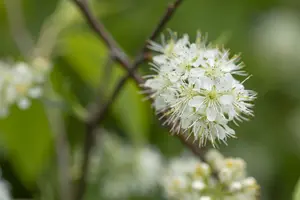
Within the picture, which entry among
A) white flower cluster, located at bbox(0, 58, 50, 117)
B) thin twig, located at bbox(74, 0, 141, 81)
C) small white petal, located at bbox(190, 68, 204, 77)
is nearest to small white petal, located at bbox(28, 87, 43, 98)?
white flower cluster, located at bbox(0, 58, 50, 117)

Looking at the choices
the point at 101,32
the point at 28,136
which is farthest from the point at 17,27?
the point at 101,32

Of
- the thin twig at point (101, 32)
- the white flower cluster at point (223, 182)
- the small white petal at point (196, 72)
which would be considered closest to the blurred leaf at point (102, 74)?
the thin twig at point (101, 32)

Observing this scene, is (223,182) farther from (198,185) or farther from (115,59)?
(115,59)

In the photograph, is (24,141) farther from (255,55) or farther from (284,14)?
(284,14)

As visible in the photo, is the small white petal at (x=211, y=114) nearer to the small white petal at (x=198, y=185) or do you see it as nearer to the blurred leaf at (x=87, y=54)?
the small white petal at (x=198, y=185)

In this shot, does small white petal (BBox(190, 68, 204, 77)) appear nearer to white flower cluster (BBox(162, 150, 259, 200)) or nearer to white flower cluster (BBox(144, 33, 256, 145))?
white flower cluster (BBox(144, 33, 256, 145))

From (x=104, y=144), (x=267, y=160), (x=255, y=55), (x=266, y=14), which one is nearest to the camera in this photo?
(x=104, y=144)

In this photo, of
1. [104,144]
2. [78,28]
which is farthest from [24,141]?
[78,28]
